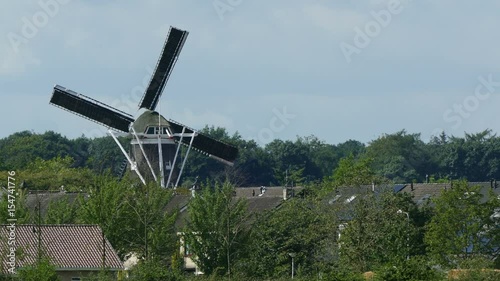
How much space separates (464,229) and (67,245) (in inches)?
763

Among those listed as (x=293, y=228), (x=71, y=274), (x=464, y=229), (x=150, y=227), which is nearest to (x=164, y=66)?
(x=150, y=227)

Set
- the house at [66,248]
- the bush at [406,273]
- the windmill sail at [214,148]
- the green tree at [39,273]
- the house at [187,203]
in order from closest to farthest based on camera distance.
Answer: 1. the bush at [406,273]
2. the green tree at [39,273]
3. the house at [66,248]
4. the house at [187,203]
5. the windmill sail at [214,148]

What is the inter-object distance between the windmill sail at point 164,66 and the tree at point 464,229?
36.1 meters

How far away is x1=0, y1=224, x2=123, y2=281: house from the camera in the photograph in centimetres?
5712

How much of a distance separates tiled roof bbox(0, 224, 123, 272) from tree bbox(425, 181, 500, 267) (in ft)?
51.3

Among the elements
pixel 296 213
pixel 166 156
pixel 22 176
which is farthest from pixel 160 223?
pixel 22 176

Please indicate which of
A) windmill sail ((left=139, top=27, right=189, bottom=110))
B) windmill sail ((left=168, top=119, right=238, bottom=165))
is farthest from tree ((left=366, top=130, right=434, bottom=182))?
windmill sail ((left=139, top=27, right=189, bottom=110))

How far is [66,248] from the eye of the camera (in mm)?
59125

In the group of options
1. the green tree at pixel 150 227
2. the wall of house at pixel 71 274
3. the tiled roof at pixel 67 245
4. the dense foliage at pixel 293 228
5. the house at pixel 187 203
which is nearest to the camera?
the tiled roof at pixel 67 245

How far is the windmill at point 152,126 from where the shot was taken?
9731cm

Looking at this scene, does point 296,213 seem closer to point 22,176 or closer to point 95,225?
point 95,225

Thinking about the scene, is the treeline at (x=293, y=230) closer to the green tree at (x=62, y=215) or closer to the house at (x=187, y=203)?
the house at (x=187, y=203)

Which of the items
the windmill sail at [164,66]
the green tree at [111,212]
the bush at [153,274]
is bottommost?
the bush at [153,274]

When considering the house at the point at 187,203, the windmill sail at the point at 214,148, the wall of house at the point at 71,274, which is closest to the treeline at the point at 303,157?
the windmill sail at the point at 214,148
